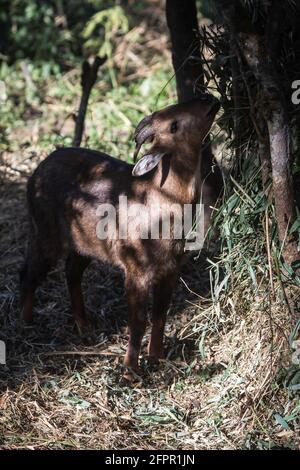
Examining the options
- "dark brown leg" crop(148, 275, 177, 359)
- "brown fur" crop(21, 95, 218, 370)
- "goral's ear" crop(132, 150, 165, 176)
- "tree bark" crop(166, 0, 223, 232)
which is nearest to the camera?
"goral's ear" crop(132, 150, 165, 176)

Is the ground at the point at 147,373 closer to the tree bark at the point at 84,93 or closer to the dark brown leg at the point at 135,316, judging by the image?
the dark brown leg at the point at 135,316

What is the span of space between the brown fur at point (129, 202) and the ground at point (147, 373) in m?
0.21

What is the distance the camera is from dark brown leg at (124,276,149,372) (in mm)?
5539

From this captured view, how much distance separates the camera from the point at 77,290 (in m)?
6.19

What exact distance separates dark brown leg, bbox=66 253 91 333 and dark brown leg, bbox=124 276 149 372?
67 cm

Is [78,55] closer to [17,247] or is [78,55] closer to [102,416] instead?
[17,247]

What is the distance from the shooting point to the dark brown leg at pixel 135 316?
18.2 ft

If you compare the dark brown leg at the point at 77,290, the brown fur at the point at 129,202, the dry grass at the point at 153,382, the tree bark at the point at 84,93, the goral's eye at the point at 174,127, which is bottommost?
the dry grass at the point at 153,382

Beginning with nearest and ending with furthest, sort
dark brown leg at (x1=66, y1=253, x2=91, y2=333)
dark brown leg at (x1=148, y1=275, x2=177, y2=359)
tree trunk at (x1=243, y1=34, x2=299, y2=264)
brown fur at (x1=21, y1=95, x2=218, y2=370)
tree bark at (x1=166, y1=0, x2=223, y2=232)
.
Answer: tree trunk at (x1=243, y1=34, x2=299, y2=264) < brown fur at (x1=21, y1=95, x2=218, y2=370) < dark brown leg at (x1=148, y1=275, x2=177, y2=359) < dark brown leg at (x1=66, y1=253, x2=91, y2=333) < tree bark at (x1=166, y1=0, x2=223, y2=232)

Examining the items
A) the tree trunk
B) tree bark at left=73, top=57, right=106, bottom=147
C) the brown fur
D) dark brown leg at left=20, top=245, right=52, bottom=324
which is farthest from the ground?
tree bark at left=73, top=57, right=106, bottom=147

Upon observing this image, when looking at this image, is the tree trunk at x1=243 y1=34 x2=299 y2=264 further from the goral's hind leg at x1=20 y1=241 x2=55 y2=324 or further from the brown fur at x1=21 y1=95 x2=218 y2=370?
the goral's hind leg at x1=20 y1=241 x2=55 y2=324

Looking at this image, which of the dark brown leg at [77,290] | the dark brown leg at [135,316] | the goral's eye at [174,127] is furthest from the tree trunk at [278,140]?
the dark brown leg at [77,290]

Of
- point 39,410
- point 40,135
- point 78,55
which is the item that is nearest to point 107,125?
point 40,135

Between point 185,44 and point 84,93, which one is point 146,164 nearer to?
point 185,44
